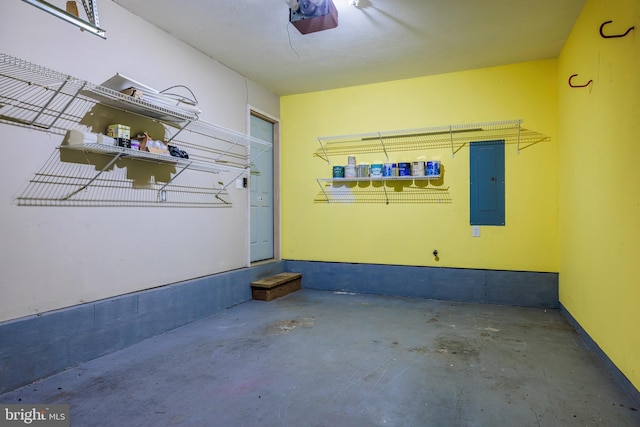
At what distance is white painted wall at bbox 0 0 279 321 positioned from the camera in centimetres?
215

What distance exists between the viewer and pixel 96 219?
2.62 metres

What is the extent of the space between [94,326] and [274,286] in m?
2.04

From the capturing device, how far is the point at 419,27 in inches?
126

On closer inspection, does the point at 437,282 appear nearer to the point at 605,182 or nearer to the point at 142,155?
the point at 605,182

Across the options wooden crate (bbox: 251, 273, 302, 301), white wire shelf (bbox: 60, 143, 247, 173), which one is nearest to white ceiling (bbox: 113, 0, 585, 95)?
white wire shelf (bbox: 60, 143, 247, 173)

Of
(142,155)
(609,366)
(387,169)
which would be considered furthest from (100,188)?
(609,366)

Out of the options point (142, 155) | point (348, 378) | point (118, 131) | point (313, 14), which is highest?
point (313, 14)

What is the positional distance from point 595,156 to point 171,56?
365cm

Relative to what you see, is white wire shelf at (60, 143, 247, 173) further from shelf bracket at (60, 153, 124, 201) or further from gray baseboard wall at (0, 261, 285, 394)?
gray baseboard wall at (0, 261, 285, 394)

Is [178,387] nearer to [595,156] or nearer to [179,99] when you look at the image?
[179,99]

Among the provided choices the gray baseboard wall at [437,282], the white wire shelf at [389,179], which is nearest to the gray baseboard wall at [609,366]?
the gray baseboard wall at [437,282]

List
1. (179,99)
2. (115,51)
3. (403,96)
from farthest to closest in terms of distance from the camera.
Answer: (403,96) < (179,99) < (115,51)

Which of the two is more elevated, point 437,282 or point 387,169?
point 387,169

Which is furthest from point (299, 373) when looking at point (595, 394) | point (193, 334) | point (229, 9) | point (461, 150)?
point (461, 150)
